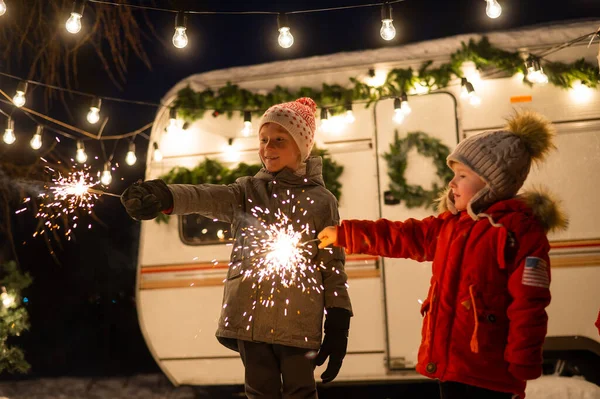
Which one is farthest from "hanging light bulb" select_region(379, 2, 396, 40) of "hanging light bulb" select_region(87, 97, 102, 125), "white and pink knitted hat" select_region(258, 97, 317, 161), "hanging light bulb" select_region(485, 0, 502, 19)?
"hanging light bulb" select_region(87, 97, 102, 125)

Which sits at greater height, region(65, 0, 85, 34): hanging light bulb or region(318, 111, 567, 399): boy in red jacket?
region(65, 0, 85, 34): hanging light bulb

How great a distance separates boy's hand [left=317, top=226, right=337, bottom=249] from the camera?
3.00 m

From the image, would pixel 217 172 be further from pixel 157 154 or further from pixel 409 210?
pixel 409 210

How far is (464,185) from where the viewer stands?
278cm

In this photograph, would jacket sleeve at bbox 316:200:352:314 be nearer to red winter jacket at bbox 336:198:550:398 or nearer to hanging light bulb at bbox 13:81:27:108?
red winter jacket at bbox 336:198:550:398

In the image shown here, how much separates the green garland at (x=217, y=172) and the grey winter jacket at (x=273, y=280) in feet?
6.60

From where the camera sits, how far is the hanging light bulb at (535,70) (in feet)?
16.5

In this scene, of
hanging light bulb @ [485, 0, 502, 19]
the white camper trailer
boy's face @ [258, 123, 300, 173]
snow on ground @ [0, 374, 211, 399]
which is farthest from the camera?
snow on ground @ [0, 374, 211, 399]

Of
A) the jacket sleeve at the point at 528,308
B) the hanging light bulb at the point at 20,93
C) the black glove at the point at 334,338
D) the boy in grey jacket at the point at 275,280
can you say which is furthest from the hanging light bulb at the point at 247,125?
the jacket sleeve at the point at 528,308

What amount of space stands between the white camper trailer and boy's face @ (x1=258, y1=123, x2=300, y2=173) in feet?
6.93

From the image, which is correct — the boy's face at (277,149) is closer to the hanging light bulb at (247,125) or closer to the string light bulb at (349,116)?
the string light bulb at (349,116)

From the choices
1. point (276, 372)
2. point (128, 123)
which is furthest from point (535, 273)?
point (128, 123)

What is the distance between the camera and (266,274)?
3.08m

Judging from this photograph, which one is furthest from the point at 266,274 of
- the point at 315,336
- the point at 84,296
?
the point at 84,296
